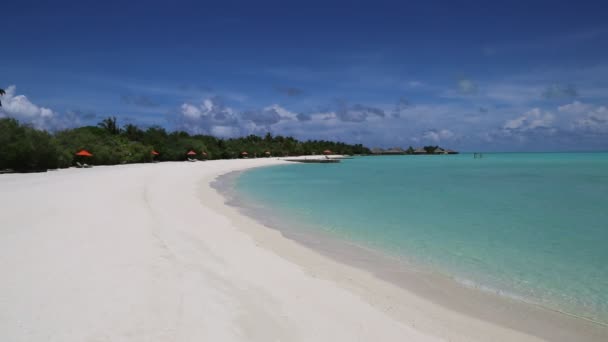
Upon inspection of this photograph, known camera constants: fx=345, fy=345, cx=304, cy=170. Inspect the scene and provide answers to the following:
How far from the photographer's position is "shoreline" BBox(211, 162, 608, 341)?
384 centimetres

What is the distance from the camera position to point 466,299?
4617 millimetres

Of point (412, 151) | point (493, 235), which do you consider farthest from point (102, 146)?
point (412, 151)

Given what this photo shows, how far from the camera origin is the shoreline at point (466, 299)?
3836mm

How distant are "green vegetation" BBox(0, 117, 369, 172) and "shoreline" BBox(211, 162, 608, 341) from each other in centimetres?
2557

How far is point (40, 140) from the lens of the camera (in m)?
24.7

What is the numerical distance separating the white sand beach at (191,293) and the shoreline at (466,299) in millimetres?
199

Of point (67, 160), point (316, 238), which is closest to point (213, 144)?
point (67, 160)

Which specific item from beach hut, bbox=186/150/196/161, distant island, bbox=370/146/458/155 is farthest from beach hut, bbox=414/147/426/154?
beach hut, bbox=186/150/196/161

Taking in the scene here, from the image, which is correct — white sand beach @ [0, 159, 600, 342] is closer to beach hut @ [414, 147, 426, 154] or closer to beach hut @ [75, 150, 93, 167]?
beach hut @ [75, 150, 93, 167]

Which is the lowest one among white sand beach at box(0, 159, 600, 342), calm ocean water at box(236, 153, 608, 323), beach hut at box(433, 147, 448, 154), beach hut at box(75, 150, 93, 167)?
calm ocean water at box(236, 153, 608, 323)

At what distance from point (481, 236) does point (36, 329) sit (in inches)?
340

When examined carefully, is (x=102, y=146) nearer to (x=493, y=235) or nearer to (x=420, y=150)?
(x=493, y=235)

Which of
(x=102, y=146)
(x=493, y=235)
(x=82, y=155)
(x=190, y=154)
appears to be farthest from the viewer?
(x=190, y=154)

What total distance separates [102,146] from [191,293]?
37.9 metres
